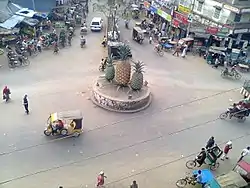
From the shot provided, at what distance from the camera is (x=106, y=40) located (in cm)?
3219

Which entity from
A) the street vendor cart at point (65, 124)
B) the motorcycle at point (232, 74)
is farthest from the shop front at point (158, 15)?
the street vendor cart at point (65, 124)

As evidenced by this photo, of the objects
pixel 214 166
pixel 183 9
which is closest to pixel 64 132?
pixel 214 166

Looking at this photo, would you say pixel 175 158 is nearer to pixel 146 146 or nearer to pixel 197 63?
pixel 146 146

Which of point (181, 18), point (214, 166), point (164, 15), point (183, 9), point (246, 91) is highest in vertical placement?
point (183, 9)

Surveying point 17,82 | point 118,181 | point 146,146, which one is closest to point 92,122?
point 146,146

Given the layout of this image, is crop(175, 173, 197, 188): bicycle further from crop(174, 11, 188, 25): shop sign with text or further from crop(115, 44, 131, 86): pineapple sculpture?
crop(174, 11, 188, 25): shop sign with text

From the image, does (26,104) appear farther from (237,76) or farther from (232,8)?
(232,8)

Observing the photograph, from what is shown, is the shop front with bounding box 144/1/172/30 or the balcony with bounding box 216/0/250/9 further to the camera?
the shop front with bounding box 144/1/172/30

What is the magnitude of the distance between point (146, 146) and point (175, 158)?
5.78 feet

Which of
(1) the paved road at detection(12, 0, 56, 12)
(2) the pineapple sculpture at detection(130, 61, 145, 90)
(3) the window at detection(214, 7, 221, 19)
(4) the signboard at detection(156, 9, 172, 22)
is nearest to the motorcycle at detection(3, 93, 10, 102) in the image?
(2) the pineapple sculpture at detection(130, 61, 145, 90)

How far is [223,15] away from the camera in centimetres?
3152

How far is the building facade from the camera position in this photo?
101 ft

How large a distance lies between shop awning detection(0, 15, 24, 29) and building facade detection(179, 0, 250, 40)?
15811mm

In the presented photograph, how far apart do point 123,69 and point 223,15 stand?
14.5 m
